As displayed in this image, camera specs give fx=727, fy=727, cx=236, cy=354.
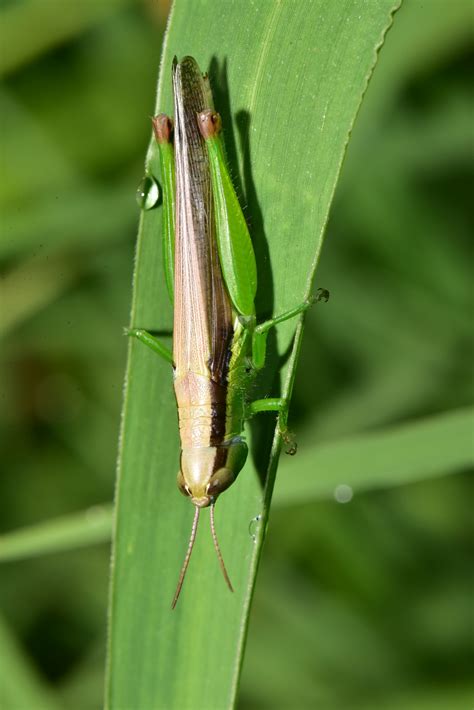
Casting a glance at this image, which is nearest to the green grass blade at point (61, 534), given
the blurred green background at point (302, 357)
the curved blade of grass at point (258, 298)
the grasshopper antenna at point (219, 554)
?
the curved blade of grass at point (258, 298)

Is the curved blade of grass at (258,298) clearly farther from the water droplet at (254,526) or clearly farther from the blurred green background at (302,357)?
the blurred green background at (302,357)

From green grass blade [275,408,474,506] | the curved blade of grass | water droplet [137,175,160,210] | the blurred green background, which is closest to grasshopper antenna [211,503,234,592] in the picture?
the curved blade of grass

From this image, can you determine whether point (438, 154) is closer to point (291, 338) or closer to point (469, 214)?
point (469, 214)


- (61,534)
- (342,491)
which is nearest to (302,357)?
(342,491)

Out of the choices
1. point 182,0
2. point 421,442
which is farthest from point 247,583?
point 182,0

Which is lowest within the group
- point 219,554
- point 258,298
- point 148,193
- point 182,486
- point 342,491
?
point 219,554

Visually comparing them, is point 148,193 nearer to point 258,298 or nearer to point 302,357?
point 258,298
